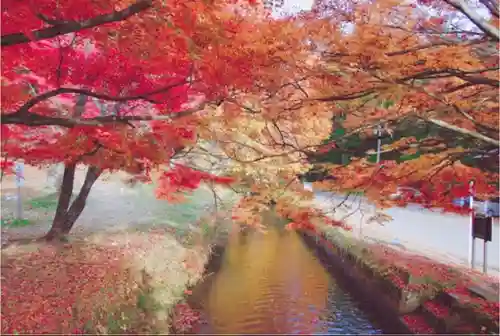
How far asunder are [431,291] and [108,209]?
10.3 feet

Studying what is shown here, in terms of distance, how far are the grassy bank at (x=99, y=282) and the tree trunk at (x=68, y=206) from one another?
0.13m

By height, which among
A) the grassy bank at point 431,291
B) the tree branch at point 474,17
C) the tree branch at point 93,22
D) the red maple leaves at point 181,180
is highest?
the tree branch at point 474,17

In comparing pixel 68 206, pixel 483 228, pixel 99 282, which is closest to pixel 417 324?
pixel 483 228

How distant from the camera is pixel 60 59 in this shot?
260cm

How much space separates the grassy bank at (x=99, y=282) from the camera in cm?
266

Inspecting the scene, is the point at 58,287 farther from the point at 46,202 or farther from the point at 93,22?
the point at 93,22

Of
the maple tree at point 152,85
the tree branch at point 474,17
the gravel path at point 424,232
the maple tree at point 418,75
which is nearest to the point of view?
the tree branch at point 474,17

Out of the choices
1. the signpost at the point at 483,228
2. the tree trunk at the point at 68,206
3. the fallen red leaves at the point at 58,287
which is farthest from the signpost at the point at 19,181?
the signpost at the point at 483,228

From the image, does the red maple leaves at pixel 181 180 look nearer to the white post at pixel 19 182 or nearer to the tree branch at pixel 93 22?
the white post at pixel 19 182

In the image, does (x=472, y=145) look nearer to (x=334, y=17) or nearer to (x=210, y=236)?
(x=334, y=17)

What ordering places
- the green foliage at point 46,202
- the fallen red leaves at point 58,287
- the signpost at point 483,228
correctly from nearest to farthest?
the fallen red leaves at point 58,287 < the green foliage at point 46,202 < the signpost at point 483,228

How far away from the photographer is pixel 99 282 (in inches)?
121

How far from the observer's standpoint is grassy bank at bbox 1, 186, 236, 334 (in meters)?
2.66

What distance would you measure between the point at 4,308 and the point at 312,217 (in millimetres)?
2646
